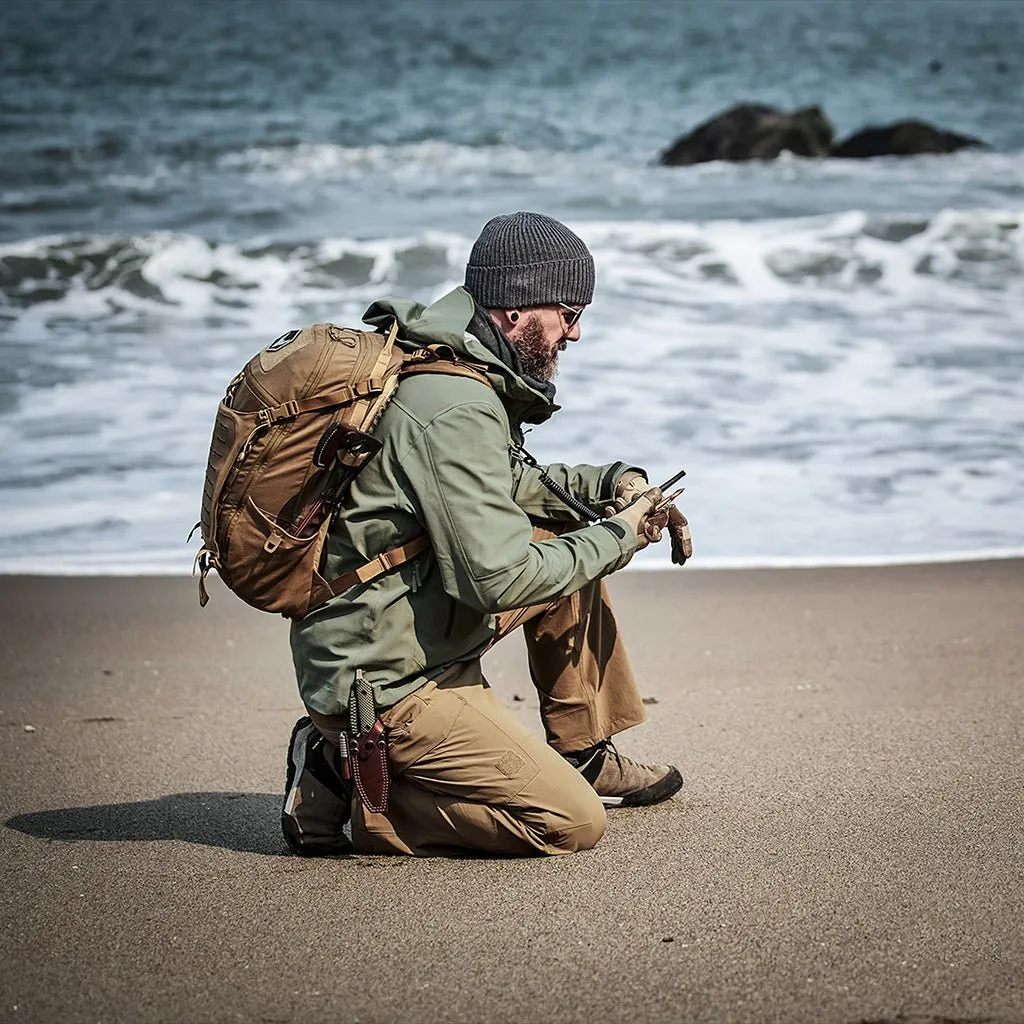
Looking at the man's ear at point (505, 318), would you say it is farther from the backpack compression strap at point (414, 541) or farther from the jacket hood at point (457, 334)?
the backpack compression strap at point (414, 541)

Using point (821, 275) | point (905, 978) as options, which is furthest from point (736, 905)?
point (821, 275)

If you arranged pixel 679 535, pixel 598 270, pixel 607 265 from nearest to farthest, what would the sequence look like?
pixel 679 535 < pixel 598 270 < pixel 607 265

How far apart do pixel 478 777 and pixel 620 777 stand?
0.58 meters

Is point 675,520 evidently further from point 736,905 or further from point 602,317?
point 602,317

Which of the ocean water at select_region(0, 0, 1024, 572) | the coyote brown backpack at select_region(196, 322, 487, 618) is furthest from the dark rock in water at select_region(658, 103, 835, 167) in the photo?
the coyote brown backpack at select_region(196, 322, 487, 618)

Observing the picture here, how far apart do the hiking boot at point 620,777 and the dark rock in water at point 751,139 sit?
65.7 ft

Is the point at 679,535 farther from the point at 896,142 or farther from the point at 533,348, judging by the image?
the point at 896,142

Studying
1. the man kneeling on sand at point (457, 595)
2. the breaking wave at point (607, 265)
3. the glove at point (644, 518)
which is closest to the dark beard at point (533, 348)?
the man kneeling on sand at point (457, 595)

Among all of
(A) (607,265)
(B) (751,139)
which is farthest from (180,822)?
(B) (751,139)

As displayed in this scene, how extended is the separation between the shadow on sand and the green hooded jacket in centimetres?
61

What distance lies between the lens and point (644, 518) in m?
3.49

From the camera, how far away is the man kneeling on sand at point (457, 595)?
3145mm

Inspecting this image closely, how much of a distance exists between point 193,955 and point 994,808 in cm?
200

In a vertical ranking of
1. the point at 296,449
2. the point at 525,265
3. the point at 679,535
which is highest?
the point at 525,265
